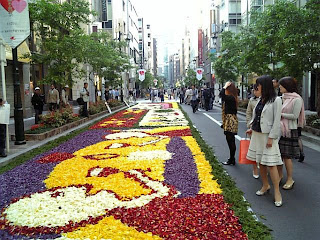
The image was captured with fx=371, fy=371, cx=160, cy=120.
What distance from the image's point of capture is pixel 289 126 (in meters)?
7.03

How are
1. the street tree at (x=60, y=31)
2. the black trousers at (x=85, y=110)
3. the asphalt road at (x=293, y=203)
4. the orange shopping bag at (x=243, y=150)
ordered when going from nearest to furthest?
the asphalt road at (x=293, y=203) < the orange shopping bag at (x=243, y=150) < the street tree at (x=60, y=31) < the black trousers at (x=85, y=110)

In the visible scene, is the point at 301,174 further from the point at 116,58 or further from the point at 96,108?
the point at 116,58

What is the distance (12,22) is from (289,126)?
9.15 metres

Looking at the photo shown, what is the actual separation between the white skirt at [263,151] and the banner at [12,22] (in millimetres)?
8573

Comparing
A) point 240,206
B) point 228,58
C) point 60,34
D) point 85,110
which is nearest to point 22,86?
point 85,110

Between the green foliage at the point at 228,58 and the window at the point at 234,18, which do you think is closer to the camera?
the green foliage at the point at 228,58

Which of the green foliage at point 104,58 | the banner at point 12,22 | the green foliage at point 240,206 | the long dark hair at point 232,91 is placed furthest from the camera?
the green foliage at point 104,58

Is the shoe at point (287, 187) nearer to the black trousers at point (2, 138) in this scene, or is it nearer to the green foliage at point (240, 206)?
the green foliage at point (240, 206)

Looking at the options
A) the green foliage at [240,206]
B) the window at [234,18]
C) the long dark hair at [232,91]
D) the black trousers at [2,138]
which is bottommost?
the green foliage at [240,206]

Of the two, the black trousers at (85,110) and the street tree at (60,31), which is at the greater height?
the street tree at (60,31)

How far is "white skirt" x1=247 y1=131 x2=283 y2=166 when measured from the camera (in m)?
5.99

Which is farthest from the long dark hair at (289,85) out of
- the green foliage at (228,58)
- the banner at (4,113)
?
the green foliage at (228,58)

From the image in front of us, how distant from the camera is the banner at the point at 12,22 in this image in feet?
38.4

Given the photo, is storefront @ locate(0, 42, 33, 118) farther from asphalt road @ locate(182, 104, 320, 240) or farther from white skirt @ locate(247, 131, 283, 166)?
white skirt @ locate(247, 131, 283, 166)
